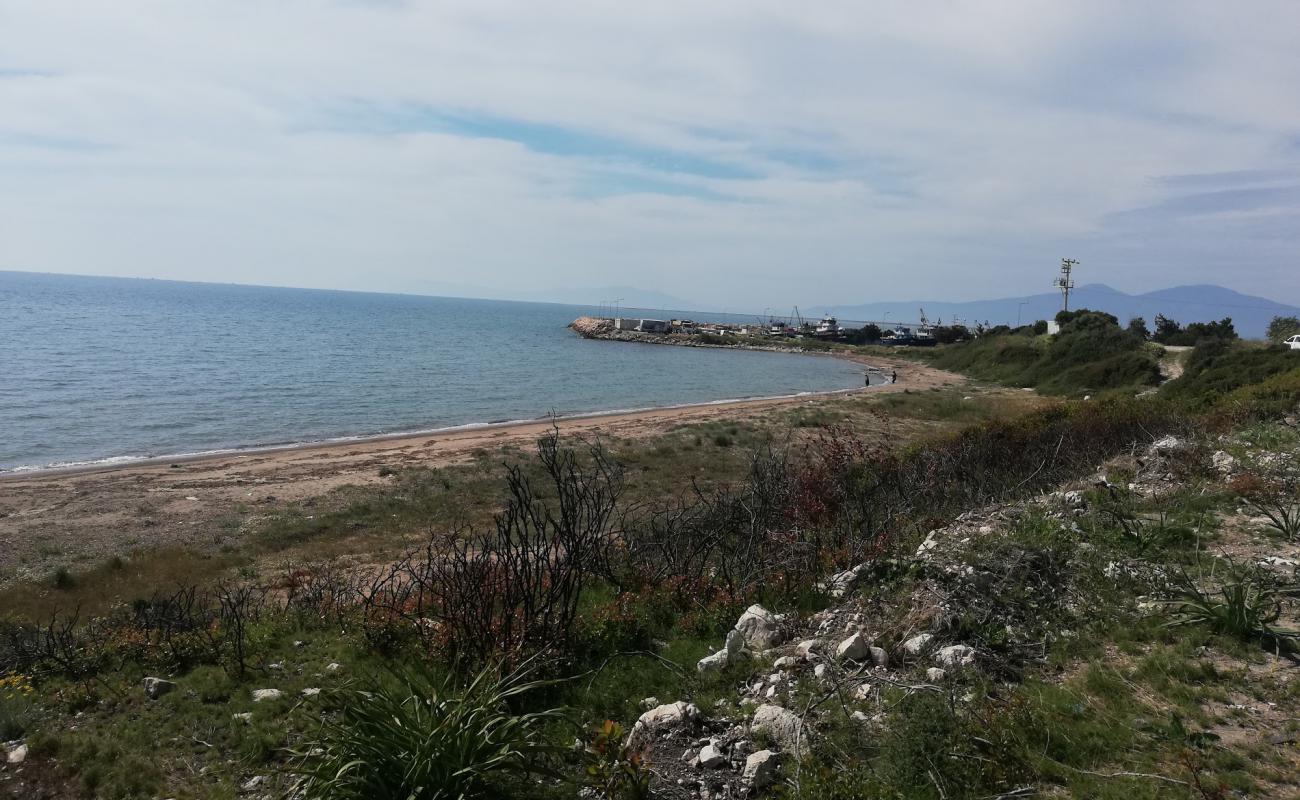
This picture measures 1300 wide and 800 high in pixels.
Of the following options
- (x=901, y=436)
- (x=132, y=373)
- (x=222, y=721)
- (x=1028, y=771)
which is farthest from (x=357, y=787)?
(x=132, y=373)

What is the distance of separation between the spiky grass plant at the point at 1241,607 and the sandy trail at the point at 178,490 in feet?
Answer: 57.5

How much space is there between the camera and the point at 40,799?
5.17m

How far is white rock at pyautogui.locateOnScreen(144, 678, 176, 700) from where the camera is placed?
6746 mm

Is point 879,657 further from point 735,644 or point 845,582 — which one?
point 845,582

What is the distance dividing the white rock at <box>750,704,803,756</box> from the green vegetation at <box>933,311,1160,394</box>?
1683 inches

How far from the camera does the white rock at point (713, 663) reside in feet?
21.1

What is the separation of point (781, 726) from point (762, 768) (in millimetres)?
468

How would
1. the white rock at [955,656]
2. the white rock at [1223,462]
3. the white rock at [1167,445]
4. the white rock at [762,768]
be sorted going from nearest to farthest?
the white rock at [762,768] < the white rock at [955,656] < the white rock at [1223,462] < the white rock at [1167,445]

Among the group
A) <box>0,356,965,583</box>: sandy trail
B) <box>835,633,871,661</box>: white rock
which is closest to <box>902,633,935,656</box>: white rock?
<box>835,633,871,661</box>: white rock

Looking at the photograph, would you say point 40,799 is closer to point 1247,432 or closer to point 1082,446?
point 1082,446

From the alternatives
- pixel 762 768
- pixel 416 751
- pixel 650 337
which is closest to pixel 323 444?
pixel 416 751

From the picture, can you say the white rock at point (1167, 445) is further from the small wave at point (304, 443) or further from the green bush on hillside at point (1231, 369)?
the small wave at point (304, 443)

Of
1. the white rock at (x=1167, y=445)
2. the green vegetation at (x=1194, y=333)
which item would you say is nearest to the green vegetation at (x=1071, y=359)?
Answer: the green vegetation at (x=1194, y=333)

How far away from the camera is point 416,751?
426 cm
